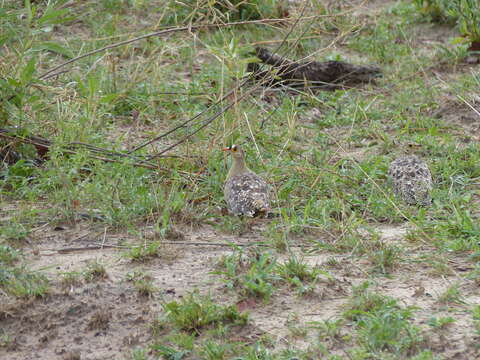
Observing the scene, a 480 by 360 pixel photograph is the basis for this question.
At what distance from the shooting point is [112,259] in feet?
17.5

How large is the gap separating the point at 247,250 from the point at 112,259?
945 mm

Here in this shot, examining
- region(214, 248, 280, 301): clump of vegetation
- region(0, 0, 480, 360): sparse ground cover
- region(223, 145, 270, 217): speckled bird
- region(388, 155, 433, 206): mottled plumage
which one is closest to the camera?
region(0, 0, 480, 360): sparse ground cover

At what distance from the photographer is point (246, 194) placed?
5898 millimetres

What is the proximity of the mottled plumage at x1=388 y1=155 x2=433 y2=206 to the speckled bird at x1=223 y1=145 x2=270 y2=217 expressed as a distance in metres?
1.11

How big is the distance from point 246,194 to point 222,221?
1.18 ft

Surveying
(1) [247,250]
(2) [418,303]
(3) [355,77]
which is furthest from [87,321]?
(3) [355,77]

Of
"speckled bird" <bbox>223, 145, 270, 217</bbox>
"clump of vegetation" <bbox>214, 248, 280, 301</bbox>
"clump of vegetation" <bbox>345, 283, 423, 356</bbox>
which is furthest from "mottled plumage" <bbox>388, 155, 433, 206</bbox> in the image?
"clump of vegetation" <bbox>345, 283, 423, 356</bbox>

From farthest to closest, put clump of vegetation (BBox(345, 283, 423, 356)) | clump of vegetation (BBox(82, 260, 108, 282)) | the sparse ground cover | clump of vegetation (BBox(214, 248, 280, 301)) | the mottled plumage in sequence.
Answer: the mottled plumage → clump of vegetation (BBox(82, 260, 108, 282)) → clump of vegetation (BBox(214, 248, 280, 301)) → the sparse ground cover → clump of vegetation (BBox(345, 283, 423, 356))

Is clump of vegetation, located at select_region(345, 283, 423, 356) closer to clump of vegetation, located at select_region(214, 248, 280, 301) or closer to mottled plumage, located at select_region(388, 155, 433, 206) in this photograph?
clump of vegetation, located at select_region(214, 248, 280, 301)

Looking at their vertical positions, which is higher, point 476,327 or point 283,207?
point 476,327

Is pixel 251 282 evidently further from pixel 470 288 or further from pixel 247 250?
pixel 470 288

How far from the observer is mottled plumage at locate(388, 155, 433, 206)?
20.5 ft

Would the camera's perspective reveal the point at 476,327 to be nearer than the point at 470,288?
Yes

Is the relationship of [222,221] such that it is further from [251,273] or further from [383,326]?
[383,326]
